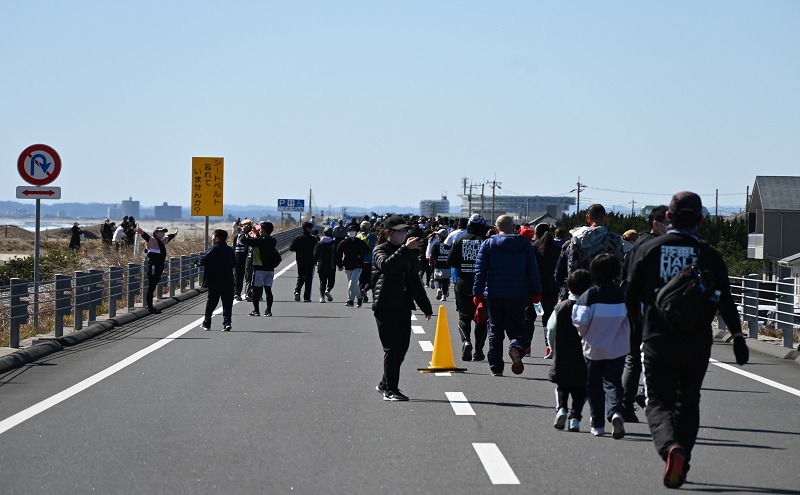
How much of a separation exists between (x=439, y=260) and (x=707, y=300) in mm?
15853

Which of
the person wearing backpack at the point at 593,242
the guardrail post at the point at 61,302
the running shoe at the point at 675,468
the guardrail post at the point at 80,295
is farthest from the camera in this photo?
the guardrail post at the point at 80,295

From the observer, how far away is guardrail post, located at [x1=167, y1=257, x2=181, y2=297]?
2653cm

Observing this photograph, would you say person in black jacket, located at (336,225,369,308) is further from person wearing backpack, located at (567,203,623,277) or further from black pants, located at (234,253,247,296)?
person wearing backpack, located at (567,203,623,277)

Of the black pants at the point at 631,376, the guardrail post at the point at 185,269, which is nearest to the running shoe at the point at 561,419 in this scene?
the black pants at the point at 631,376

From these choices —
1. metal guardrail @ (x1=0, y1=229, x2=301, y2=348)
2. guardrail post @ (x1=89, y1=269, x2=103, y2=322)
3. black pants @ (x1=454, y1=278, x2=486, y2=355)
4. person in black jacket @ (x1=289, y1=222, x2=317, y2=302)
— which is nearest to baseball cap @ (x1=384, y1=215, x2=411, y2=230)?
black pants @ (x1=454, y1=278, x2=486, y2=355)

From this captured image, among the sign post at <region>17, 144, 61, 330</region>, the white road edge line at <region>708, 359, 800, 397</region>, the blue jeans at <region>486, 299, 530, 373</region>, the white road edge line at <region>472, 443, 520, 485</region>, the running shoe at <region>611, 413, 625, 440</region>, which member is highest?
the sign post at <region>17, 144, 61, 330</region>

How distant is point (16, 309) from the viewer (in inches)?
579

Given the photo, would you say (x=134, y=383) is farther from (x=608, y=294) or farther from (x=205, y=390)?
(x=608, y=294)

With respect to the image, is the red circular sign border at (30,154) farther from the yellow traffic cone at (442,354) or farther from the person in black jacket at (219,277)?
the yellow traffic cone at (442,354)

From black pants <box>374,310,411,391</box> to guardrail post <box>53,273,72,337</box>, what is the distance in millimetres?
7023

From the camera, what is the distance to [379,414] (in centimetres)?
991

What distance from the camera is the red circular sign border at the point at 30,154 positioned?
1671 centimetres

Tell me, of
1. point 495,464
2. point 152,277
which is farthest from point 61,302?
point 495,464

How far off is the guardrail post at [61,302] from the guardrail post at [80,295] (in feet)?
2.00
